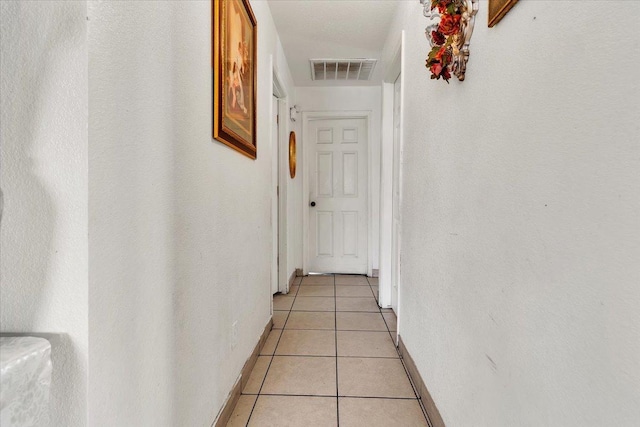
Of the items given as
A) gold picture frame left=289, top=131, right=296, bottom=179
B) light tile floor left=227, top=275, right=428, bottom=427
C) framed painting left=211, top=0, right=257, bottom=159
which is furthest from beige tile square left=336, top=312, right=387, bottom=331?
gold picture frame left=289, top=131, right=296, bottom=179

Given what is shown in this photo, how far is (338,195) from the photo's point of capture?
4.39 m

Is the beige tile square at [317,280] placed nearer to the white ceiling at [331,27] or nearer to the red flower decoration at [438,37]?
the white ceiling at [331,27]

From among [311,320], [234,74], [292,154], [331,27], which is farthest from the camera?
[292,154]

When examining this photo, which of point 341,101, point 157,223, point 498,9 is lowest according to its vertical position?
point 157,223

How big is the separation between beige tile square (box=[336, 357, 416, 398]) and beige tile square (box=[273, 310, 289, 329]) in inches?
28.3

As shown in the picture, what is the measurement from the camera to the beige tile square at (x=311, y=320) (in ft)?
8.97

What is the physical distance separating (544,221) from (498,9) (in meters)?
0.60

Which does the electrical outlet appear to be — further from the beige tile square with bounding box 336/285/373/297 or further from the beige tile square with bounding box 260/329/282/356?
the beige tile square with bounding box 336/285/373/297

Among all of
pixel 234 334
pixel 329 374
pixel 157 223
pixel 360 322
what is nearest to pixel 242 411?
pixel 234 334

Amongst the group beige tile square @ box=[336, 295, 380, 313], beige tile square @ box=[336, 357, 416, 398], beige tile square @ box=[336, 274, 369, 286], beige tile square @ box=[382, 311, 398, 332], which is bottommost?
beige tile square @ box=[336, 357, 416, 398]

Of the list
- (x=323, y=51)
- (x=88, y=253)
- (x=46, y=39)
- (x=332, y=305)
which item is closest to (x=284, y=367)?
(x=332, y=305)

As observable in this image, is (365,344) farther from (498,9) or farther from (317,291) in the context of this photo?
(498,9)

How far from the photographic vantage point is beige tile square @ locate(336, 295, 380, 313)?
3.15 metres

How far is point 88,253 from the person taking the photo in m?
0.67
